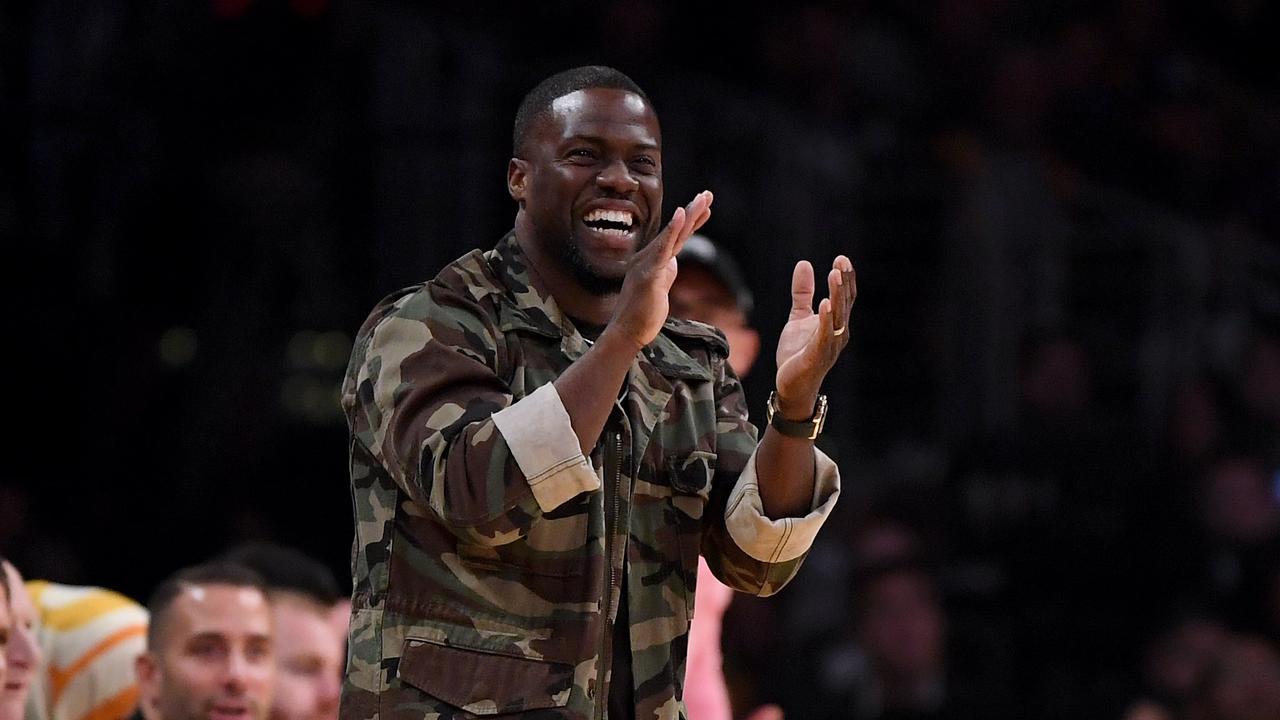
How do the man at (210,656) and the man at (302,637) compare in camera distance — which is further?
the man at (302,637)

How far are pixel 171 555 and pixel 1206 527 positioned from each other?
3293 mm

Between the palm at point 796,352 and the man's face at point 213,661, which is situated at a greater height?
the palm at point 796,352

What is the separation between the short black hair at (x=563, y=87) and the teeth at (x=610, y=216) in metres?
0.14

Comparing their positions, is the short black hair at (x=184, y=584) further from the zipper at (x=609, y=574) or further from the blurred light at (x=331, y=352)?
the blurred light at (x=331, y=352)

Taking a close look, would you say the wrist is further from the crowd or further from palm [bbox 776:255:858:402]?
the crowd

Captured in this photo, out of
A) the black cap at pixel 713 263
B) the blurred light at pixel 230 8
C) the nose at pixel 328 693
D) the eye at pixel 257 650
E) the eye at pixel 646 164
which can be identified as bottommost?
the nose at pixel 328 693

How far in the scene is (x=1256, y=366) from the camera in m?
6.99

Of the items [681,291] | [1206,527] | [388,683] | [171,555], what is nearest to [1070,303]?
[1206,527]

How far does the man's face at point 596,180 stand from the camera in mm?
2412

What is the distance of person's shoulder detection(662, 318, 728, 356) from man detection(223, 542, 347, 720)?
1947mm

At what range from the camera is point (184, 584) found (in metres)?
4.17

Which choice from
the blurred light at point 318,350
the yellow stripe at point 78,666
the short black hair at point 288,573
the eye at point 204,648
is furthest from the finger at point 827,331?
the blurred light at point 318,350

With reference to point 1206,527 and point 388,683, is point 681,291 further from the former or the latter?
point 1206,527

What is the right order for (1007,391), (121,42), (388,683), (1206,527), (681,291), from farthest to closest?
(1007,391) → (1206,527) → (121,42) → (681,291) → (388,683)
